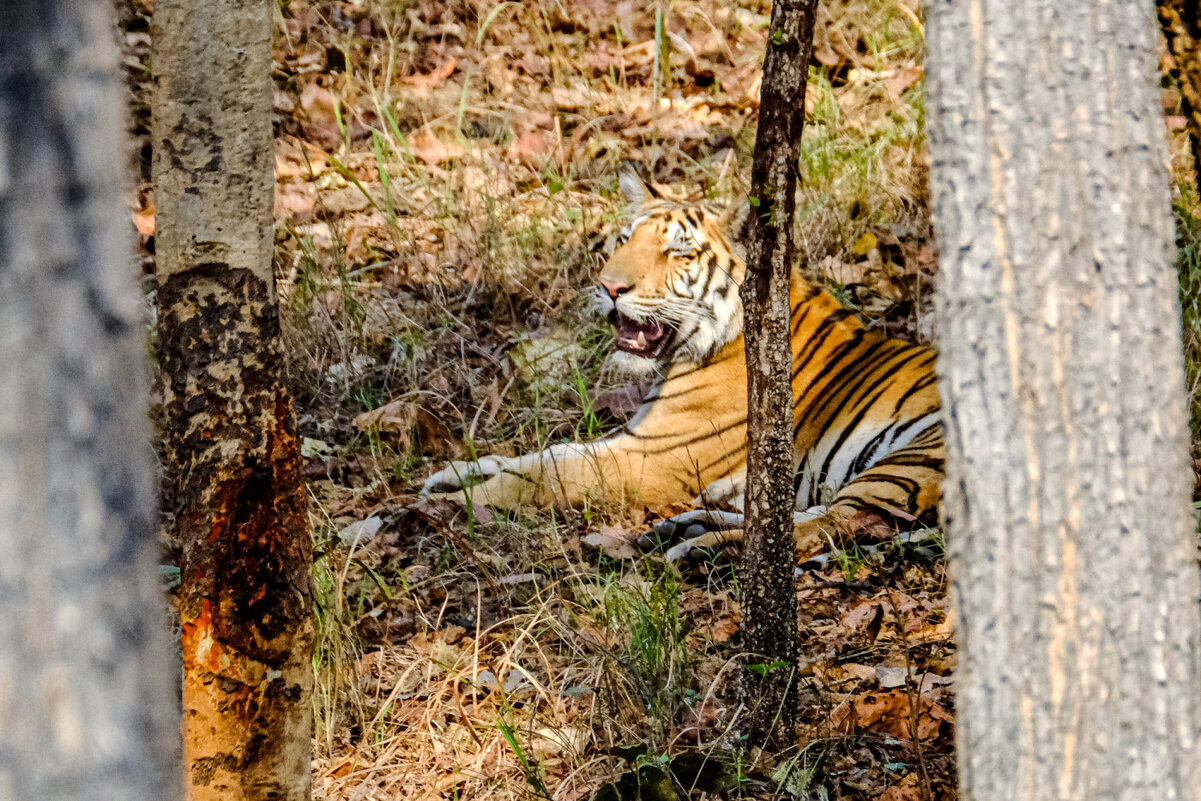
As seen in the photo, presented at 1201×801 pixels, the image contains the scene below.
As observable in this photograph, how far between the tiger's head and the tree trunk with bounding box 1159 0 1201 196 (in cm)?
161

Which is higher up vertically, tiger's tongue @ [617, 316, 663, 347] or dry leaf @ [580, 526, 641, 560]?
tiger's tongue @ [617, 316, 663, 347]

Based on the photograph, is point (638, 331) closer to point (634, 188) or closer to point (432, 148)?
point (634, 188)

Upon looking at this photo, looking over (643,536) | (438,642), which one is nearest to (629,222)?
(643,536)

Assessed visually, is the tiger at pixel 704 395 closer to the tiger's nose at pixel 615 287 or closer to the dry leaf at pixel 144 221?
the tiger's nose at pixel 615 287

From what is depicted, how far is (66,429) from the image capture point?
0.88 meters

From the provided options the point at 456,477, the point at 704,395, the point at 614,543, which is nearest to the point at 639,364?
the point at 704,395

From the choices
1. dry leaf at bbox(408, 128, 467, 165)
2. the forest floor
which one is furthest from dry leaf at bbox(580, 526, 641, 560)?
dry leaf at bbox(408, 128, 467, 165)

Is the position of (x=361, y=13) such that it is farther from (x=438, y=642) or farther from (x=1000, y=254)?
(x=1000, y=254)

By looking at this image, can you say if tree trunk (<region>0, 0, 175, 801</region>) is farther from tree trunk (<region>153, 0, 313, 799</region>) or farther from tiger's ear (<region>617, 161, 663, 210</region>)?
tiger's ear (<region>617, 161, 663, 210</region>)

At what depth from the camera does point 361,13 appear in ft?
25.5

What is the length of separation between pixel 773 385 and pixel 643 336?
219 cm

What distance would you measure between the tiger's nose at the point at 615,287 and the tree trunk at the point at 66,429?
3488 millimetres

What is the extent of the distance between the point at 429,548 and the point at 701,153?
3279mm

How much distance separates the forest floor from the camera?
8.25ft
